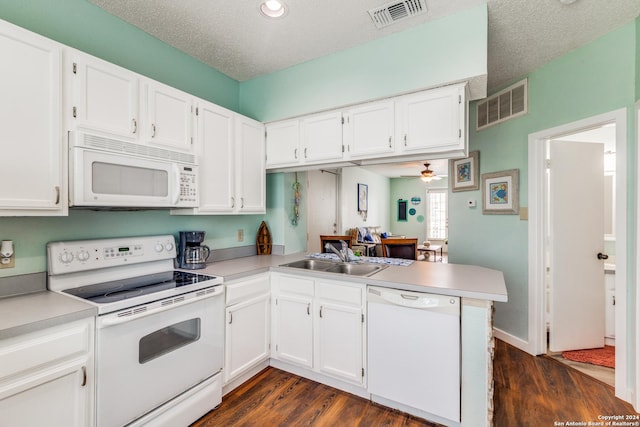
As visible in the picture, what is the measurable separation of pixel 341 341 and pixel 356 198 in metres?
4.93

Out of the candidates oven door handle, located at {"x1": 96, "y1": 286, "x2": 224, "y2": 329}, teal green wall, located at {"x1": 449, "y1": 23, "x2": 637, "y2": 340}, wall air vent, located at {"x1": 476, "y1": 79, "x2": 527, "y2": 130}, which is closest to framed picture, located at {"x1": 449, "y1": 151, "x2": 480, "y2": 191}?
teal green wall, located at {"x1": 449, "y1": 23, "x2": 637, "y2": 340}

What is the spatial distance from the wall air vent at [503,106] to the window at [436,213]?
5737mm

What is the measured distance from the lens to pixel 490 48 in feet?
8.07

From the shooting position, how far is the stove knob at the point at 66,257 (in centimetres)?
169

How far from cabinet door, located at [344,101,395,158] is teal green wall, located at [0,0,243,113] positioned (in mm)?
1428

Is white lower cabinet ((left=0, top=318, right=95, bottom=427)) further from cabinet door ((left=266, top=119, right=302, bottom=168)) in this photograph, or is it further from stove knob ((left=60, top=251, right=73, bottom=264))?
cabinet door ((left=266, top=119, right=302, bottom=168))

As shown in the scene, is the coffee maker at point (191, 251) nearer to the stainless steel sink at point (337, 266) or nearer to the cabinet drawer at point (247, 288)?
the cabinet drawer at point (247, 288)

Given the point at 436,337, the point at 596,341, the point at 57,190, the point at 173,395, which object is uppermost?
the point at 57,190

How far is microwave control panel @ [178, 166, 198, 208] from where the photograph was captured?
82.6 inches

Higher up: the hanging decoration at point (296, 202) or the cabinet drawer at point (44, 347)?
the hanging decoration at point (296, 202)

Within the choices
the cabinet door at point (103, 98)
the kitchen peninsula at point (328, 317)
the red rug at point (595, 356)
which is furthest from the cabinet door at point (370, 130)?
the red rug at point (595, 356)

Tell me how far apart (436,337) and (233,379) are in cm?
148

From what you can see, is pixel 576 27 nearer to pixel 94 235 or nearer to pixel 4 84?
pixel 4 84

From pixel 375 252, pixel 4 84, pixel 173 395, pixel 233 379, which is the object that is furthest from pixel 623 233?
pixel 375 252
